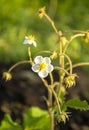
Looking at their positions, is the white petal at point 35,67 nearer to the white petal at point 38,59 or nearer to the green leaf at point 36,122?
the white petal at point 38,59

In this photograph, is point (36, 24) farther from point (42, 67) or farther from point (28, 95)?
point (42, 67)

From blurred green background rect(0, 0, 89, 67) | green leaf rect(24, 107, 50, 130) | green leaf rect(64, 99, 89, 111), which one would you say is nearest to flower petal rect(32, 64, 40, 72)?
green leaf rect(64, 99, 89, 111)

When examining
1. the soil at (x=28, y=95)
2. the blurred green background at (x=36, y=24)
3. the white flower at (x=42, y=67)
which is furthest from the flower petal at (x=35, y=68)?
the blurred green background at (x=36, y=24)

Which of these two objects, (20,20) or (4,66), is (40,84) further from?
(20,20)

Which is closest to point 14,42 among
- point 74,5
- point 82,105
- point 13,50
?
point 13,50

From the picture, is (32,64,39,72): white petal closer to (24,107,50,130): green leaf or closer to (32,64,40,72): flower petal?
(32,64,40,72): flower petal

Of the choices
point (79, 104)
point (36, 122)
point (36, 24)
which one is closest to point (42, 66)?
point (79, 104)
